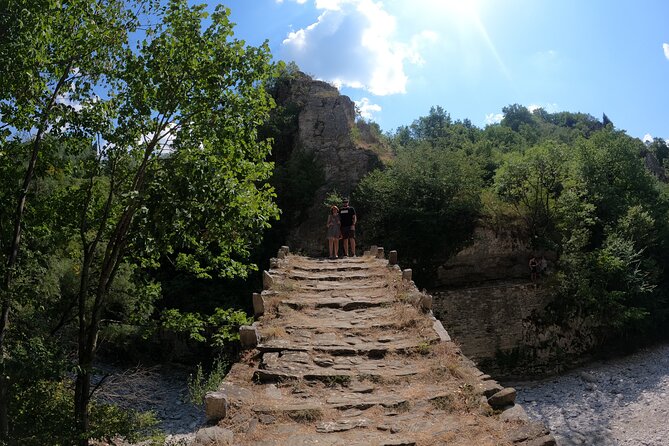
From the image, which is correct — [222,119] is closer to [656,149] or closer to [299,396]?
[299,396]

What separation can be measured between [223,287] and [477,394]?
65.9 feet

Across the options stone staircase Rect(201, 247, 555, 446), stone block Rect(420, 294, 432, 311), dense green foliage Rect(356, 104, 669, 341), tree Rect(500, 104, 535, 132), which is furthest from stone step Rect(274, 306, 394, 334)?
tree Rect(500, 104, 535, 132)

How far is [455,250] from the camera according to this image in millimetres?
24531

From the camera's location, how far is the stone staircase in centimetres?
537

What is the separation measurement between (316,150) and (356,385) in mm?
24062

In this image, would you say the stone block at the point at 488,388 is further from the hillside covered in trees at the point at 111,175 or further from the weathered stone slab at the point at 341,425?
the hillside covered in trees at the point at 111,175

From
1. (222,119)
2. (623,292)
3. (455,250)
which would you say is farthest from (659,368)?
(222,119)

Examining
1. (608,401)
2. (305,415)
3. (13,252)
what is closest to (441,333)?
(305,415)

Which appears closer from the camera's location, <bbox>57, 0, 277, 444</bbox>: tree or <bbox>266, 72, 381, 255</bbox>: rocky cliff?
<bbox>57, 0, 277, 444</bbox>: tree

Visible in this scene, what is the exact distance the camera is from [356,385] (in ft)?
22.2

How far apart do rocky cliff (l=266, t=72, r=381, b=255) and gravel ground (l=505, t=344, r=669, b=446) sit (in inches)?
504

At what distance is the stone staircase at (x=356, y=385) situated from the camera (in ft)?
17.6

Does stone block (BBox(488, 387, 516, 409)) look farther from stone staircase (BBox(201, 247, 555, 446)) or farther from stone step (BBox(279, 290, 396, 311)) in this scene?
stone step (BBox(279, 290, 396, 311))

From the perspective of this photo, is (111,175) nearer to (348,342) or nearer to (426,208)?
(348,342)
